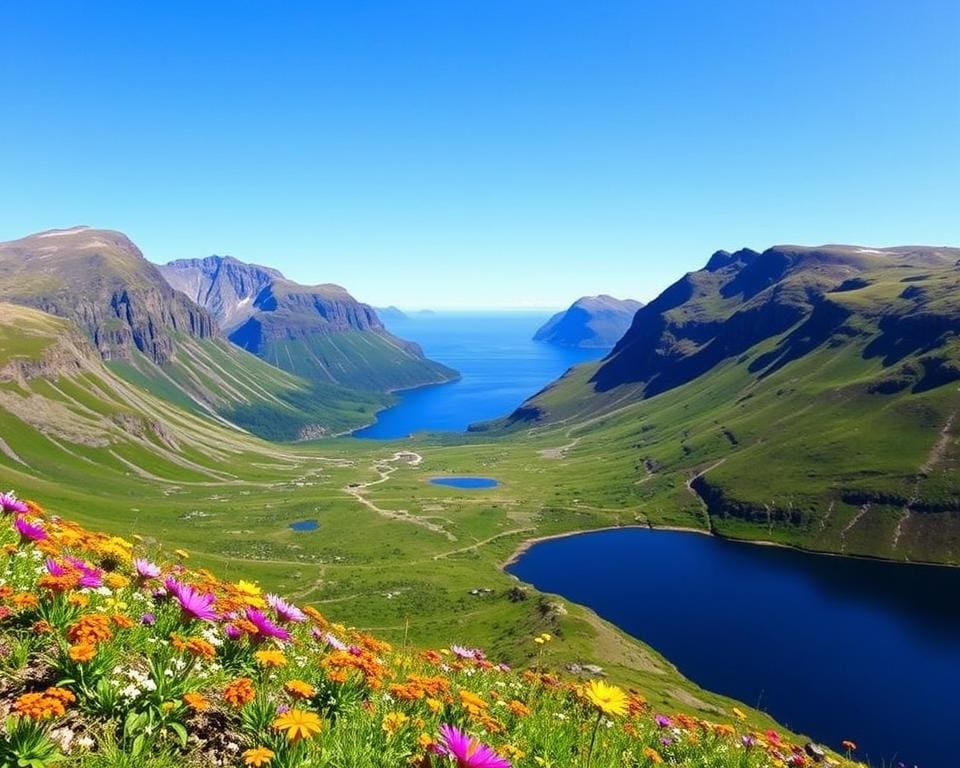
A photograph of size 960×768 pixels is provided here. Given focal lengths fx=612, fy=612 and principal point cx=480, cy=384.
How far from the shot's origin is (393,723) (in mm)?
7105

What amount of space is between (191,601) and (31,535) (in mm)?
3372

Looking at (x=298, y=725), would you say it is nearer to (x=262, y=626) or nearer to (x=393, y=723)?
(x=393, y=723)

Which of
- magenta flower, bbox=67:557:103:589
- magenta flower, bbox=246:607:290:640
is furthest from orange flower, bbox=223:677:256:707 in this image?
magenta flower, bbox=67:557:103:589

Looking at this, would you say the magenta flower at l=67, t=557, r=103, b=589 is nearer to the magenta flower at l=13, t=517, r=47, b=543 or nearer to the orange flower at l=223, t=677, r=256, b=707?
the magenta flower at l=13, t=517, r=47, b=543


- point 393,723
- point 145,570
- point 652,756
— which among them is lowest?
point 652,756

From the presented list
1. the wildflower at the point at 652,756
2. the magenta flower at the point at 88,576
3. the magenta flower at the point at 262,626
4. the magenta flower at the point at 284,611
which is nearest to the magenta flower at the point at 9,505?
the magenta flower at the point at 88,576

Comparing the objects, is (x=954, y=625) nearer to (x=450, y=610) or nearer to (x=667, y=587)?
(x=667, y=587)

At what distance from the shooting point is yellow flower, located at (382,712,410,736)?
22.9ft

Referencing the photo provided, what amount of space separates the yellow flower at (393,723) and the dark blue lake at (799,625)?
87309 millimetres

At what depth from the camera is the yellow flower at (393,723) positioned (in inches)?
274

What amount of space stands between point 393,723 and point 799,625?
154 meters

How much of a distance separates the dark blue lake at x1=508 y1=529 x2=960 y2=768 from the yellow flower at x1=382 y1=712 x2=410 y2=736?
87309 mm

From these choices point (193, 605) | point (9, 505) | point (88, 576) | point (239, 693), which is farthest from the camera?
point (9, 505)

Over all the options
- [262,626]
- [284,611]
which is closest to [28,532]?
[284,611]
